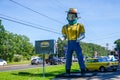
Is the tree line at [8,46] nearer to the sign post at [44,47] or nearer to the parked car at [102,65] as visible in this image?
the parked car at [102,65]

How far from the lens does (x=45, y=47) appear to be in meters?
17.2

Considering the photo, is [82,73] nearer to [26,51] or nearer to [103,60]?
[103,60]

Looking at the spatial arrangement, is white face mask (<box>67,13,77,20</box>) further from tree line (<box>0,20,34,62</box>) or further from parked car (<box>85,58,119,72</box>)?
tree line (<box>0,20,34,62</box>)

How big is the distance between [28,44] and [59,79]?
330ft

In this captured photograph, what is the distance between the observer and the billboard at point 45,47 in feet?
55.5

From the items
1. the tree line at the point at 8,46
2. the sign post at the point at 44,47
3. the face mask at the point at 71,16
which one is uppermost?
the tree line at the point at 8,46

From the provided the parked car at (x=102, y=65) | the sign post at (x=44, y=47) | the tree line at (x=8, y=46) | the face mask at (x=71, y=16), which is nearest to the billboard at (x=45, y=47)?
the sign post at (x=44, y=47)

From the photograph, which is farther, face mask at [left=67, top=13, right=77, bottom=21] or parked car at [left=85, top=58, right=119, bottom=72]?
parked car at [left=85, top=58, right=119, bottom=72]

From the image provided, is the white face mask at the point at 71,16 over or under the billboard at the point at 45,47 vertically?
over

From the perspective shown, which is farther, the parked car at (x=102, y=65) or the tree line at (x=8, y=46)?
the tree line at (x=8, y=46)

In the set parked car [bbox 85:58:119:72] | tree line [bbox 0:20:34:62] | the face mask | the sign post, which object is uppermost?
tree line [bbox 0:20:34:62]

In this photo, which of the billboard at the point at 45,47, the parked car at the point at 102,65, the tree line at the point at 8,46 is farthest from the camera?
the tree line at the point at 8,46

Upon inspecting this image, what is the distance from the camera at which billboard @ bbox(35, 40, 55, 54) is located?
16.9 m

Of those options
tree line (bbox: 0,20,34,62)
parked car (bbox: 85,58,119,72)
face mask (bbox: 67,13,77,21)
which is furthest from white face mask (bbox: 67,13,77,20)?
tree line (bbox: 0,20,34,62)
